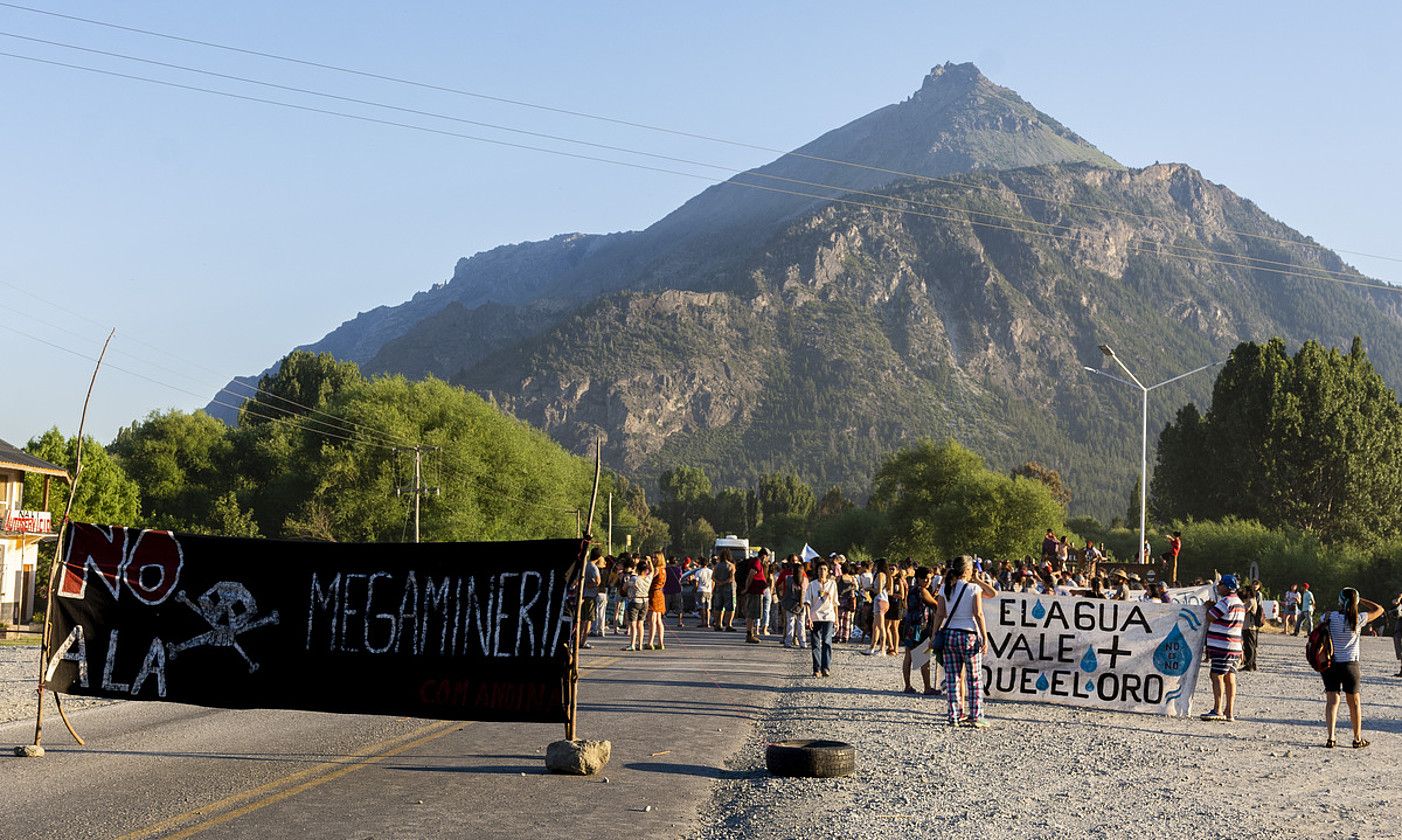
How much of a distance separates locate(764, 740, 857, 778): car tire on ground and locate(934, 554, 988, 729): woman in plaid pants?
4.01 m

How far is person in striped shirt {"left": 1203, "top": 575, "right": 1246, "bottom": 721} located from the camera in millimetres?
17516

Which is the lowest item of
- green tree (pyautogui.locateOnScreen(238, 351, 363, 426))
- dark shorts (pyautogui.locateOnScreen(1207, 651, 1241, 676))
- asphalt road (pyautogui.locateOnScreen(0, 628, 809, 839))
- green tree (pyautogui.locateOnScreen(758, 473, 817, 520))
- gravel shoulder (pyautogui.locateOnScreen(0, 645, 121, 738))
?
gravel shoulder (pyautogui.locateOnScreen(0, 645, 121, 738))

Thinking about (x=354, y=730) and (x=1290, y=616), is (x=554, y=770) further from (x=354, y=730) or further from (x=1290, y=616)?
(x=1290, y=616)

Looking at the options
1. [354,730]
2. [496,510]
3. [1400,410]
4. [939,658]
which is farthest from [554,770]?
[1400,410]

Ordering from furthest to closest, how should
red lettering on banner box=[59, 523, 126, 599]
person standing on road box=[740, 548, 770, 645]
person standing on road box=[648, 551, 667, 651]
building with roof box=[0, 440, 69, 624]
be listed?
building with roof box=[0, 440, 69, 624]
person standing on road box=[740, 548, 770, 645]
person standing on road box=[648, 551, 667, 651]
red lettering on banner box=[59, 523, 126, 599]

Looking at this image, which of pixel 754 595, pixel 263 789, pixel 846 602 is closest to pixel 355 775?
pixel 263 789

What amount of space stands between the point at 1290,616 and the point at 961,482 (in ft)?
151

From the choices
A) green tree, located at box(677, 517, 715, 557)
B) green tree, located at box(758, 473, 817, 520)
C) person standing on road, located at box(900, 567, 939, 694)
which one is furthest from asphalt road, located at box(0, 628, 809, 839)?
green tree, located at box(758, 473, 817, 520)

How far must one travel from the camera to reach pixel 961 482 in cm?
9875

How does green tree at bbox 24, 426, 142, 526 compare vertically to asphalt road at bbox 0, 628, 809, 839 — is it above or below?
above

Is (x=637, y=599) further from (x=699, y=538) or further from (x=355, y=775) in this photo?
(x=699, y=538)

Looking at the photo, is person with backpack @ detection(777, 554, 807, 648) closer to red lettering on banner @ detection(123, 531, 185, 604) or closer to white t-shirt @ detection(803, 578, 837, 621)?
white t-shirt @ detection(803, 578, 837, 621)

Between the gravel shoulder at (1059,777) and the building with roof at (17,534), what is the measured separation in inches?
1800

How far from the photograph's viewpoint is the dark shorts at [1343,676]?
50.2 ft
